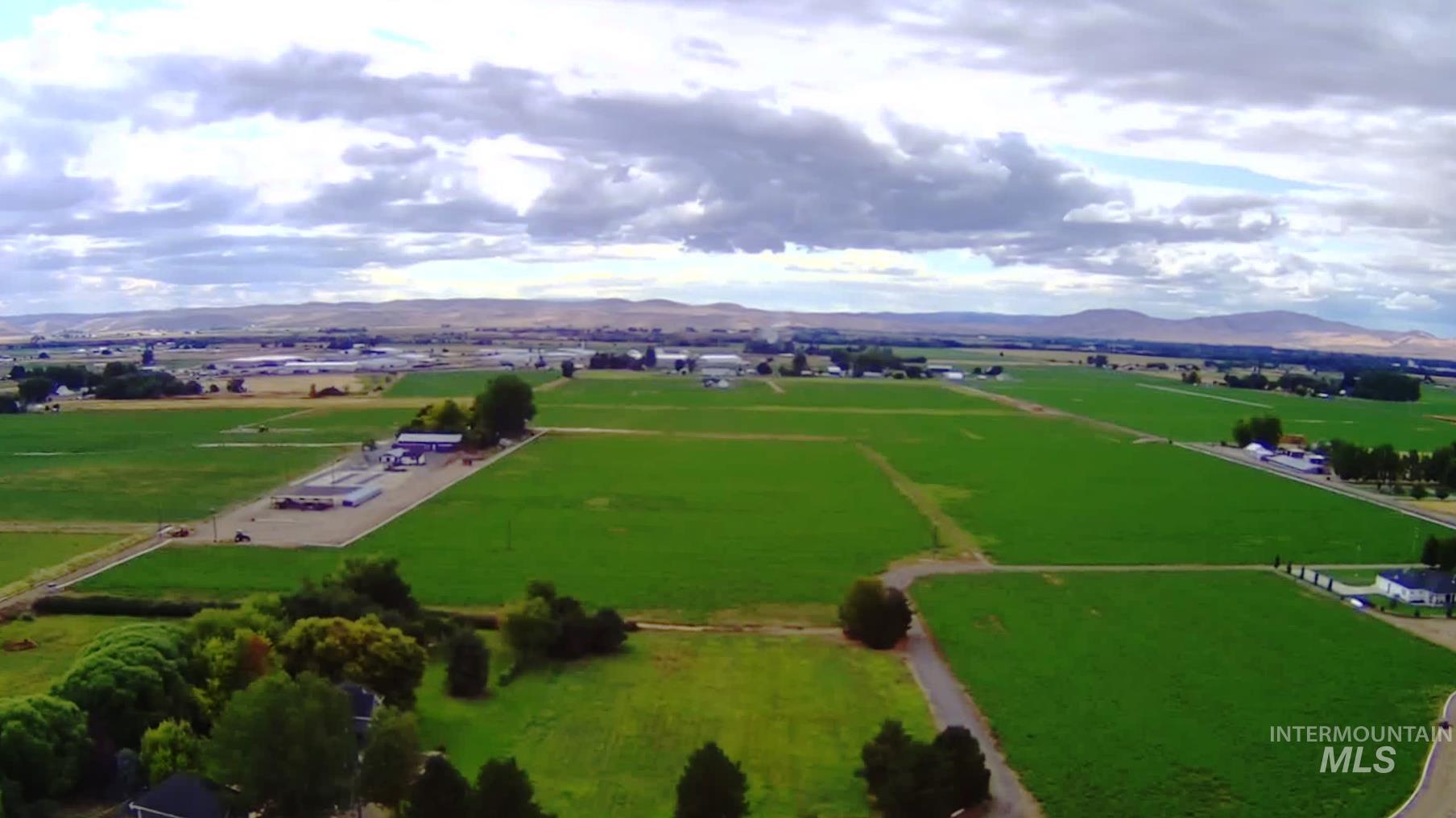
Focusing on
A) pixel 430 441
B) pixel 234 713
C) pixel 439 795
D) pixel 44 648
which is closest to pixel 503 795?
pixel 439 795

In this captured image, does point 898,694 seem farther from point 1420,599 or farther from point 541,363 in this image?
point 541,363

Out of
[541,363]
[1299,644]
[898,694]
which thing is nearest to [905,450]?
[1299,644]

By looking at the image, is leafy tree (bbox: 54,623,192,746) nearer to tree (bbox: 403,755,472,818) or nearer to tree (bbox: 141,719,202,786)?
tree (bbox: 141,719,202,786)

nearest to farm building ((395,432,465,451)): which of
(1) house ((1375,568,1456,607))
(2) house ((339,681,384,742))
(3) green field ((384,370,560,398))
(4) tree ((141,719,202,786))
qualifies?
(3) green field ((384,370,560,398))

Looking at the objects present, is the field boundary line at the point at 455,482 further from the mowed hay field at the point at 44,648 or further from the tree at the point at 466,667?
the tree at the point at 466,667

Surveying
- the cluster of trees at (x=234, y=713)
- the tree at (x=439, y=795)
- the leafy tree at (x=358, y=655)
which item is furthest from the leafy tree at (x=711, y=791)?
the leafy tree at (x=358, y=655)

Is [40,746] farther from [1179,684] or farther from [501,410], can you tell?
[501,410]
